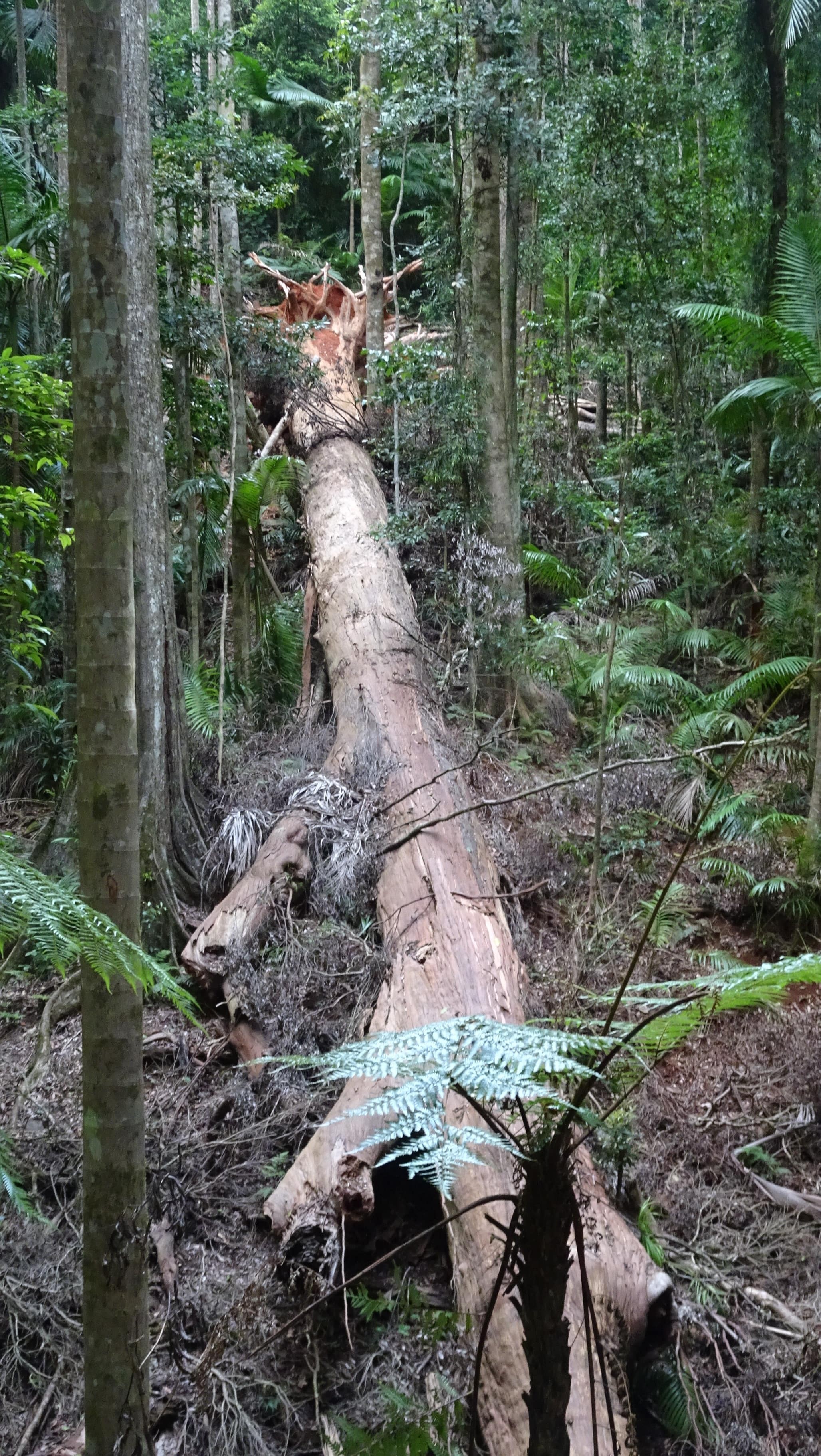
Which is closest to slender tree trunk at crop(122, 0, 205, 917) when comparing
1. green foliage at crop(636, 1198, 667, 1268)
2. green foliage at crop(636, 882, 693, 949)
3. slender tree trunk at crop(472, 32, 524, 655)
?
green foliage at crop(636, 882, 693, 949)

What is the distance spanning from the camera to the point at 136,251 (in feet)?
20.7

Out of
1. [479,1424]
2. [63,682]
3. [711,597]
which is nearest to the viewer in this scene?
[479,1424]

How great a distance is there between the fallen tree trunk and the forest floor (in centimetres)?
17

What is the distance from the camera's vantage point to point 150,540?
6.32 metres

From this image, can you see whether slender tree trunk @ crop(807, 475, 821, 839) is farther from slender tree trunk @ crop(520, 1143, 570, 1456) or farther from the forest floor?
slender tree trunk @ crop(520, 1143, 570, 1456)

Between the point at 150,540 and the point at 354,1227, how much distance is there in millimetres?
4340

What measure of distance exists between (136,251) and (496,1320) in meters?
6.18

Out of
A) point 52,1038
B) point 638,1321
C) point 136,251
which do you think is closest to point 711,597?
point 136,251

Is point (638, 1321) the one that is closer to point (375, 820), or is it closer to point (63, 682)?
point (375, 820)

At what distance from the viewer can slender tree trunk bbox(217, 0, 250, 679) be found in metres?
9.18

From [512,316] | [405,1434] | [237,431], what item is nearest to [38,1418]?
[405,1434]

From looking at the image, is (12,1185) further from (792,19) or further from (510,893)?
(792,19)

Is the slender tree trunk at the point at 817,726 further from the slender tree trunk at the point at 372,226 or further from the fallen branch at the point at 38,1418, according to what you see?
the slender tree trunk at the point at 372,226

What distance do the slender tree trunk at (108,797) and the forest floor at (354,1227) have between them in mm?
596
